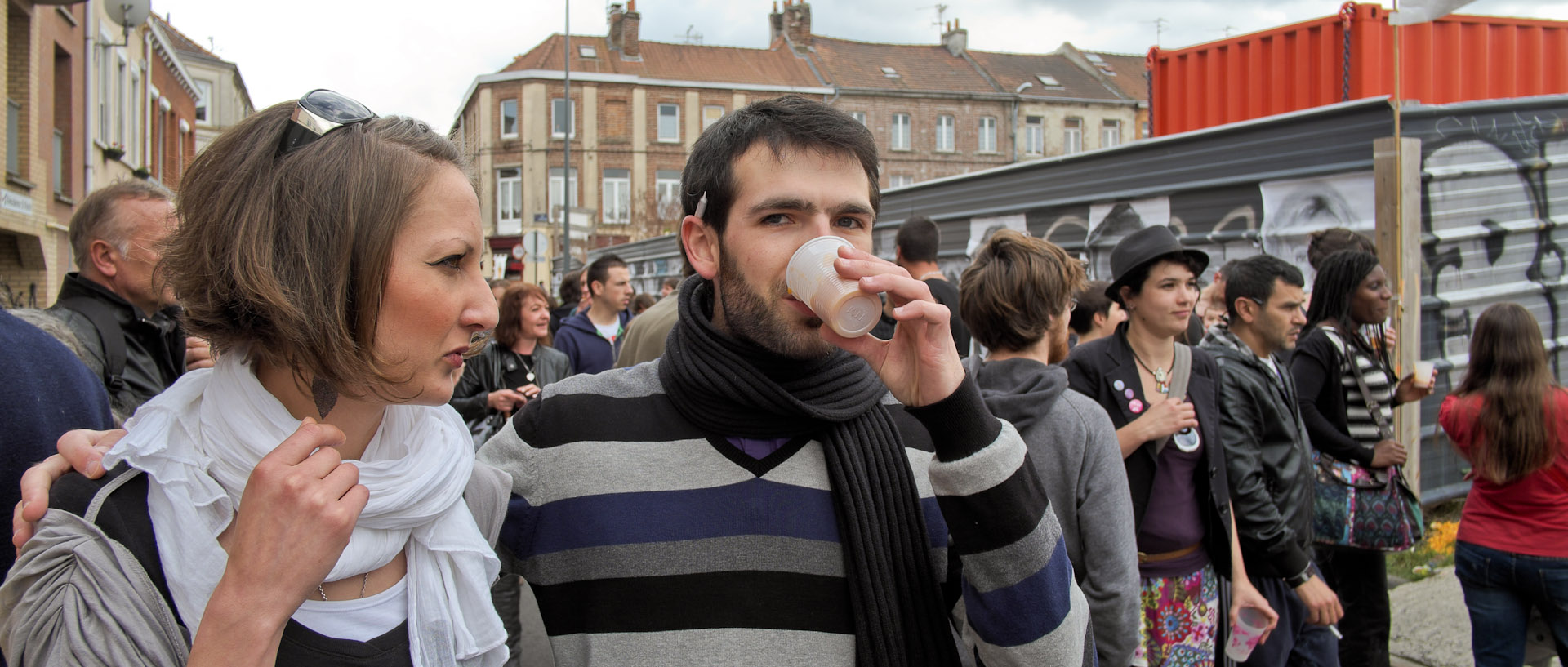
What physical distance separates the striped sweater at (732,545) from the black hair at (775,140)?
409 mm

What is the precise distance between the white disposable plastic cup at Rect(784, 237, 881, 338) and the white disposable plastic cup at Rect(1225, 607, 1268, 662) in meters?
2.44

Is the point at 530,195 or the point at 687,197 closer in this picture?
the point at 687,197

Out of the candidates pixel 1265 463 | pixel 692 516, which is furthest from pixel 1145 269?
pixel 692 516

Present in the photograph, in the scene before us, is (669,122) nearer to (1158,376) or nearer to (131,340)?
(131,340)

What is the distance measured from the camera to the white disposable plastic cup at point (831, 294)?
1401 millimetres

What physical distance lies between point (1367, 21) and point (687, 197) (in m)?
7.38

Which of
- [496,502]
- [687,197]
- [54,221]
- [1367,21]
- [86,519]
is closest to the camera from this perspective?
[86,519]

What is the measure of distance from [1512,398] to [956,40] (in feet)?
141

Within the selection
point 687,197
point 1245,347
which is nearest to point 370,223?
point 687,197

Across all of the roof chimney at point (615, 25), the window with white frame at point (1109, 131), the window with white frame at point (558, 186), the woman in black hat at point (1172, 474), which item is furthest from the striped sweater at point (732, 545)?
the window with white frame at point (1109, 131)

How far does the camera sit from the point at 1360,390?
444cm

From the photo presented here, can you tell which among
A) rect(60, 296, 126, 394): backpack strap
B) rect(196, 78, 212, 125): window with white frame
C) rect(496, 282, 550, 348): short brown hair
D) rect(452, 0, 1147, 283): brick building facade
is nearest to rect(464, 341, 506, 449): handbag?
rect(496, 282, 550, 348): short brown hair

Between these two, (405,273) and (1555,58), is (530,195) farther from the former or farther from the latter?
(405,273)

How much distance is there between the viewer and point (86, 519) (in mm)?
1086
